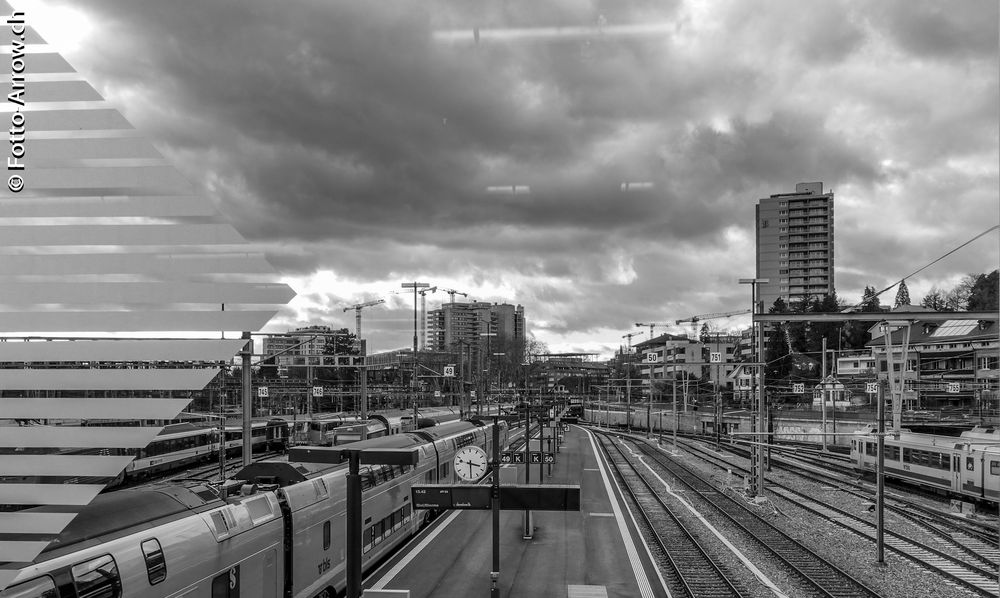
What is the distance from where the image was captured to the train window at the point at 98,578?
16.3 feet

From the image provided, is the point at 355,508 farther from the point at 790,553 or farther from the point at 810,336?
the point at 810,336

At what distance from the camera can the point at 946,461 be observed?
21.6 m

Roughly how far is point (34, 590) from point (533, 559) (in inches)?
410

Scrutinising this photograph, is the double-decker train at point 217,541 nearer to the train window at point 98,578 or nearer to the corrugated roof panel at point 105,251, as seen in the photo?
the train window at point 98,578

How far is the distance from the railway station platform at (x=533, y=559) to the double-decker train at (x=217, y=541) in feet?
3.90

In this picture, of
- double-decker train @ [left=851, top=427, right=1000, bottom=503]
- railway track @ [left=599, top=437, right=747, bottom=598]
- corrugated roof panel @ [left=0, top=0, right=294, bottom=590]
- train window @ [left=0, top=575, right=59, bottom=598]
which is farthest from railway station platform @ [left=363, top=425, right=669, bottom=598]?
corrugated roof panel @ [left=0, top=0, right=294, bottom=590]

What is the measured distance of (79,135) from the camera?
10.6 ft

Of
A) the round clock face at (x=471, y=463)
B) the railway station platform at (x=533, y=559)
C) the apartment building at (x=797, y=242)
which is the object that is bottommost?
the railway station platform at (x=533, y=559)

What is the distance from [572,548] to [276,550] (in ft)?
25.8

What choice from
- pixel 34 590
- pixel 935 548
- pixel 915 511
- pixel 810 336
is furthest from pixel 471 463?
pixel 810 336

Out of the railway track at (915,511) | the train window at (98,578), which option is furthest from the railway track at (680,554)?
the train window at (98,578)

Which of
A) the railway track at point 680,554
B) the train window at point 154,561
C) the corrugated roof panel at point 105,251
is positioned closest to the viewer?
the corrugated roof panel at point 105,251

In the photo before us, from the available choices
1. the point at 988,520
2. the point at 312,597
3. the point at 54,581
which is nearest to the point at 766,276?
the point at 988,520

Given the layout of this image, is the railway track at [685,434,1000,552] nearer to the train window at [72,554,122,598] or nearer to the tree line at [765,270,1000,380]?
the tree line at [765,270,1000,380]
